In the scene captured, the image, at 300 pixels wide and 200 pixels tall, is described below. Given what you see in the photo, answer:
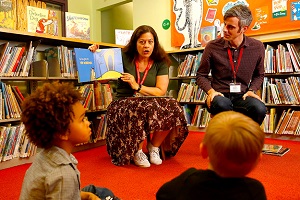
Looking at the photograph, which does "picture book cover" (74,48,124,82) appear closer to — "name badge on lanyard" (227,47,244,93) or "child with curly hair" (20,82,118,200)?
"name badge on lanyard" (227,47,244,93)

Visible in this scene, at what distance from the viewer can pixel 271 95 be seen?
9.76 ft

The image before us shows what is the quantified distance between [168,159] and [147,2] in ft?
Answer: 9.72

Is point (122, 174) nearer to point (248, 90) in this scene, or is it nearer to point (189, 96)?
point (248, 90)

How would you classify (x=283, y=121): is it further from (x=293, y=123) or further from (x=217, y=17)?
(x=217, y=17)

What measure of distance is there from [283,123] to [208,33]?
1.45 m

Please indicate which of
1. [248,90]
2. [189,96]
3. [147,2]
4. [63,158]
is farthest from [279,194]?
[147,2]

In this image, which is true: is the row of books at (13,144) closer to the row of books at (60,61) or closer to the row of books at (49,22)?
the row of books at (60,61)

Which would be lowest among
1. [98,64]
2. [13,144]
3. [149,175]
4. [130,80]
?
[149,175]

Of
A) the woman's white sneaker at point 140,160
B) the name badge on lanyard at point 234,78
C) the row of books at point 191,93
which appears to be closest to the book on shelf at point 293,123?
the row of books at point 191,93

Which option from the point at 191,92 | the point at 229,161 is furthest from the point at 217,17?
the point at 229,161

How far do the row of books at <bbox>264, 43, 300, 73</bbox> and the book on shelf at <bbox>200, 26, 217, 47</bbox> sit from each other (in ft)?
2.42

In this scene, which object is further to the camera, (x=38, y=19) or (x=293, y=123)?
(x=293, y=123)

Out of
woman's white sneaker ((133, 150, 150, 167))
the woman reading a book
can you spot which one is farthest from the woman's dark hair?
woman's white sneaker ((133, 150, 150, 167))

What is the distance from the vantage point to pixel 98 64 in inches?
86.9
